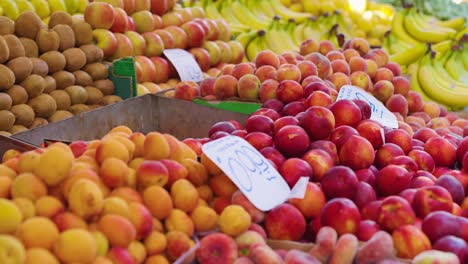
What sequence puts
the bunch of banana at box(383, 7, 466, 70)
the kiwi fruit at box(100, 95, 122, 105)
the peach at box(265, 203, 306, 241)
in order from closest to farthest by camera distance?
the peach at box(265, 203, 306, 241) < the kiwi fruit at box(100, 95, 122, 105) < the bunch of banana at box(383, 7, 466, 70)

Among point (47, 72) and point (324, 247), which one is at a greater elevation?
point (324, 247)

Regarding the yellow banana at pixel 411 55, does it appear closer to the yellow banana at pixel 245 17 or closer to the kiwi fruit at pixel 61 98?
the yellow banana at pixel 245 17

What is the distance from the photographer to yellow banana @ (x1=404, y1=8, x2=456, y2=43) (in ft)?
14.5

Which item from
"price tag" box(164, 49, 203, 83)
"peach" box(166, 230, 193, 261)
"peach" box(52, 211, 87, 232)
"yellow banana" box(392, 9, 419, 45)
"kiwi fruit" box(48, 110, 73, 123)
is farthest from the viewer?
"yellow banana" box(392, 9, 419, 45)

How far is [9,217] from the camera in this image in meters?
0.94

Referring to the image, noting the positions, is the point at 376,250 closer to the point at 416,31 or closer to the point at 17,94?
the point at 17,94

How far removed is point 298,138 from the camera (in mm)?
1464

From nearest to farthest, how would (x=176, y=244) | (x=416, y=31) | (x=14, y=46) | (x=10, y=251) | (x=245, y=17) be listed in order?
(x=10, y=251)
(x=176, y=244)
(x=14, y=46)
(x=416, y=31)
(x=245, y=17)

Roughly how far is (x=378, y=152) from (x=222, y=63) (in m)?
1.98

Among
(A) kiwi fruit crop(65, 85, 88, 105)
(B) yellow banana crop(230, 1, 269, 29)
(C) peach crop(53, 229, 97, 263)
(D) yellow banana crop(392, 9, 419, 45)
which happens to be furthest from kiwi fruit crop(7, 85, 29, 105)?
(D) yellow banana crop(392, 9, 419, 45)

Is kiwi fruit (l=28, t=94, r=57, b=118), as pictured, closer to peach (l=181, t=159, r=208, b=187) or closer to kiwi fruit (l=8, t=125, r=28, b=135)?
kiwi fruit (l=8, t=125, r=28, b=135)

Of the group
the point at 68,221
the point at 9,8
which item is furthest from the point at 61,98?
the point at 68,221

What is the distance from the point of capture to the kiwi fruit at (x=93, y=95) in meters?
2.55

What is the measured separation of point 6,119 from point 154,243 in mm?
1316
